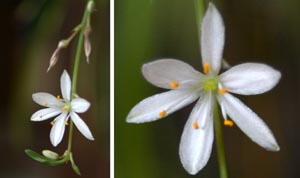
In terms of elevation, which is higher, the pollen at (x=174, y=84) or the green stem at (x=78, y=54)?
the green stem at (x=78, y=54)

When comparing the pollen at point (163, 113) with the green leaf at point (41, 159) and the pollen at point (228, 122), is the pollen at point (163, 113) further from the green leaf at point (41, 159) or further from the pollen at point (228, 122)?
the green leaf at point (41, 159)

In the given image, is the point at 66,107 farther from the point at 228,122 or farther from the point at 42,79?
the point at 228,122

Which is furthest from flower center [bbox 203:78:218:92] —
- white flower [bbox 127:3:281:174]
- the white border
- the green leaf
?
the green leaf

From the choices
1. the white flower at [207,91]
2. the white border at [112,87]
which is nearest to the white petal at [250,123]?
the white flower at [207,91]

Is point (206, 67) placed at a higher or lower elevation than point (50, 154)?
higher

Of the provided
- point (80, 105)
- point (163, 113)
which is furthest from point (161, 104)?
point (80, 105)
